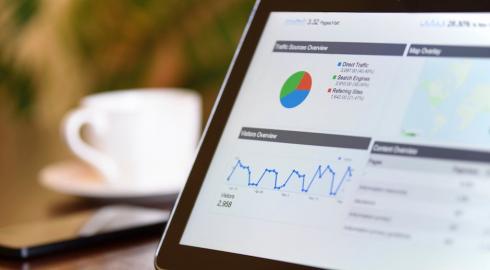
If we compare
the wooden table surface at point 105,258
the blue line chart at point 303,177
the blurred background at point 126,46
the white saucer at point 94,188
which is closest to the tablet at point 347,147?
the blue line chart at point 303,177

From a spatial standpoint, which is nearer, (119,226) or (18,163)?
(119,226)

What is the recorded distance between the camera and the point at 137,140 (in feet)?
3.03

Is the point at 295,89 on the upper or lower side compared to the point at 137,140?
upper

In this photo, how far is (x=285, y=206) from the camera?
52 cm

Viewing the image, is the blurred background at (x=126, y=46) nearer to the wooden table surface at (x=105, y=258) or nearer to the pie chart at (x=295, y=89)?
the wooden table surface at (x=105, y=258)

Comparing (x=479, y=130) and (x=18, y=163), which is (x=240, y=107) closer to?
(x=479, y=130)

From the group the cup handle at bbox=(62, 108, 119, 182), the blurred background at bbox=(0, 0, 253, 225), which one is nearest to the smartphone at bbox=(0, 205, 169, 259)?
the cup handle at bbox=(62, 108, 119, 182)

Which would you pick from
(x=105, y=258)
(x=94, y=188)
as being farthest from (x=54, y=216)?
(x=105, y=258)

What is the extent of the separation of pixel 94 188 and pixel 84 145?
0.20 ft

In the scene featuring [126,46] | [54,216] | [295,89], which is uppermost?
[295,89]

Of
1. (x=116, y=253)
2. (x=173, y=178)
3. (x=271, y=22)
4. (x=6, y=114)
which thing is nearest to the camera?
(x=271, y=22)

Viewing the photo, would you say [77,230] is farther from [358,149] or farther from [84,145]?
[358,149]

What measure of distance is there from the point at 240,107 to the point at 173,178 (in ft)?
1.27

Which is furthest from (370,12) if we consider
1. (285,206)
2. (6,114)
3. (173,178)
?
(6,114)
